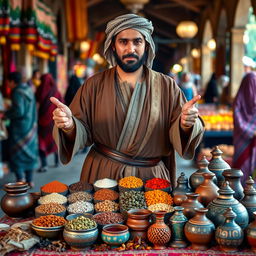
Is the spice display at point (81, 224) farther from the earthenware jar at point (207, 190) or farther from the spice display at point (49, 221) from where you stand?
the earthenware jar at point (207, 190)

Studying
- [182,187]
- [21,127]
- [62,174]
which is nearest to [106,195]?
Answer: [182,187]

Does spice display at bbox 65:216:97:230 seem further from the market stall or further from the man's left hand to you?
the man's left hand

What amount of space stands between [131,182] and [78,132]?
0.47 meters

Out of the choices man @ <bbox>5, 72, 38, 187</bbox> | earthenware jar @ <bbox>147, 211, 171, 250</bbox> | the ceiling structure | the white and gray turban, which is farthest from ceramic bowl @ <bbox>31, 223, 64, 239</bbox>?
the ceiling structure

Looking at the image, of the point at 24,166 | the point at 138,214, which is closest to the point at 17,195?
the point at 138,214

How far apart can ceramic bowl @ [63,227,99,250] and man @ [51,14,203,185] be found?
0.79 meters

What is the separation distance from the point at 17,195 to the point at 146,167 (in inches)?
34.1

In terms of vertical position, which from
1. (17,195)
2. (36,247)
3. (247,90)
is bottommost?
(36,247)

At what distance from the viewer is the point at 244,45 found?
12656mm

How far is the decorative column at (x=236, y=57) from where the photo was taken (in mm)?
12305

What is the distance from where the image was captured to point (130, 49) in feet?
9.71

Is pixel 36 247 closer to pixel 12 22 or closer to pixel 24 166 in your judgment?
pixel 24 166

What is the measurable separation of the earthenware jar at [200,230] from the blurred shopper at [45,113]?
601 centimetres

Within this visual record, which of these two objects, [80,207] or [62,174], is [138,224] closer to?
[80,207]
